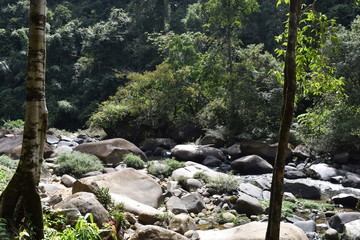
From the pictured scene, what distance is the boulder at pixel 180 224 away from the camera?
591 cm

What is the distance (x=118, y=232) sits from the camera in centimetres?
479

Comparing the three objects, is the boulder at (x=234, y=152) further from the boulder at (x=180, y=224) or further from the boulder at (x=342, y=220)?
the boulder at (x=180, y=224)

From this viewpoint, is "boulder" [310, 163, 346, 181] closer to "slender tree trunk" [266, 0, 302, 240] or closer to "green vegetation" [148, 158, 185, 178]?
"green vegetation" [148, 158, 185, 178]

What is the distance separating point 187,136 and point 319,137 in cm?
686

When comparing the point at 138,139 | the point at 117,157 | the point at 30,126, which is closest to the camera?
the point at 30,126

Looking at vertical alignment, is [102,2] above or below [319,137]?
above

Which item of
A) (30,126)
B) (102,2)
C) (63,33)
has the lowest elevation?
(30,126)

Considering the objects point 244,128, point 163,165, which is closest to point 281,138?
point 163,165

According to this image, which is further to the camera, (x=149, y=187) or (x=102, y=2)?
(x=102, y=2)

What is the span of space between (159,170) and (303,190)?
13.9ft

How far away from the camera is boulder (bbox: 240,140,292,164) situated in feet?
48.1

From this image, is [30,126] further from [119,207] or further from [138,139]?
[138,139]

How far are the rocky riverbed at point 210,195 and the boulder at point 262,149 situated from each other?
4cm

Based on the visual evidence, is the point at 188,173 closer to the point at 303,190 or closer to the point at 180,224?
the point at 303,190
